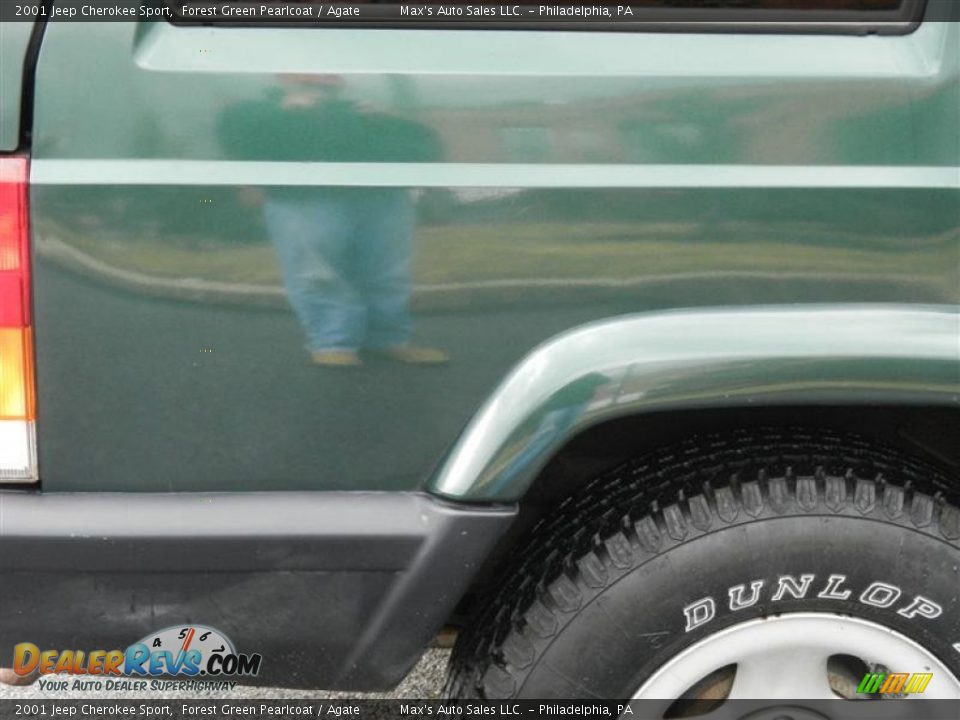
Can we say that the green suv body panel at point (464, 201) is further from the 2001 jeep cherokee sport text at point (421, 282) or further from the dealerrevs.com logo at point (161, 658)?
the dealerrevs.com logo at point (161, 658)

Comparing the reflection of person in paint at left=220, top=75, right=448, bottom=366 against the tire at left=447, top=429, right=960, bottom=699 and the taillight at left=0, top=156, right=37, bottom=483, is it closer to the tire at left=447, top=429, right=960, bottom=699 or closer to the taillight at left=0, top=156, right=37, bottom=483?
the taillight at left=0, top=156, right=37, bottom=483

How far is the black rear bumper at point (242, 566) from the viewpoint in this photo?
154 cm

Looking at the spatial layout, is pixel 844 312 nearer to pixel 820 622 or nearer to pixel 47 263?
pixel 820 622

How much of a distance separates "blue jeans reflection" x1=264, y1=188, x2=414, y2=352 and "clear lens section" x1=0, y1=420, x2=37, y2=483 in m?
0.42

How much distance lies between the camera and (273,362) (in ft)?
4.92

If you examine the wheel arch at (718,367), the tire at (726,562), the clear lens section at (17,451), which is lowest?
the tire at (726,562)

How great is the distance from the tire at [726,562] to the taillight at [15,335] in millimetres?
766

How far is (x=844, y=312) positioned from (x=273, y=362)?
31.5 inches

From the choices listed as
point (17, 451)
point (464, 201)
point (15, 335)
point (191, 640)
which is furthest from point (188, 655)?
point (464, 201)

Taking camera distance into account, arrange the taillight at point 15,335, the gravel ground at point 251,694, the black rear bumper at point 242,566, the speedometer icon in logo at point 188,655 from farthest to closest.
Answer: the gravel ground at point 251,694, the speedometer icon in logo at point 188,655, the black rear bumper at point 242,566, the taillight at point 15,335

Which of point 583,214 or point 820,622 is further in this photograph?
point 820,622

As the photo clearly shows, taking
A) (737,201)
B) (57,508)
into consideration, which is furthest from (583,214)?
(57,508)

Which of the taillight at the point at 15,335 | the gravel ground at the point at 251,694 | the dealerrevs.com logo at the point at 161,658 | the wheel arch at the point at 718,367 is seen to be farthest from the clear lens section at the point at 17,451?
the gravel ground at the point at 251,694

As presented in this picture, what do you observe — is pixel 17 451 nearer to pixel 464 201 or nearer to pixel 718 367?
pixel 464 201
